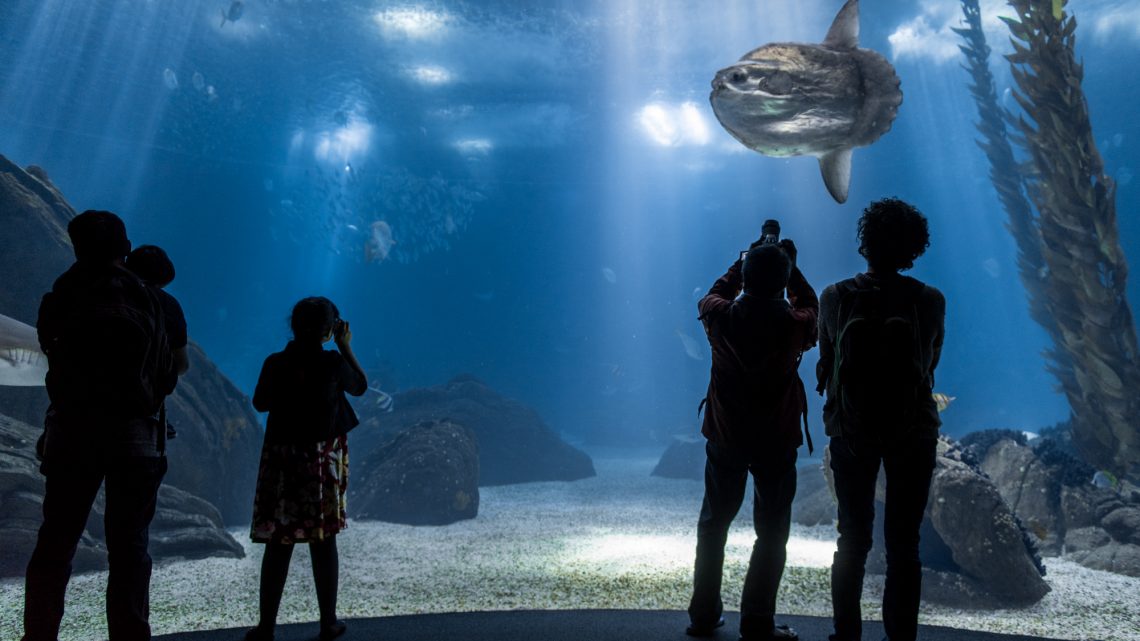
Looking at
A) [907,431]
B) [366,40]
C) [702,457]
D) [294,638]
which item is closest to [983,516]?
[907,431]

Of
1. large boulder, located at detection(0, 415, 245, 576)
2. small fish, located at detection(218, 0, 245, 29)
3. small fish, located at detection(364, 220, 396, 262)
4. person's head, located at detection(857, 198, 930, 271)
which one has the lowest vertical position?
large boulder, located at detection(0, 415, 245, 576)

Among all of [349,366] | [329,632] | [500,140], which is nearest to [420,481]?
[329,632]

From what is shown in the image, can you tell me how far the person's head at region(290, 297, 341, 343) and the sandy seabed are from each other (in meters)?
2.00

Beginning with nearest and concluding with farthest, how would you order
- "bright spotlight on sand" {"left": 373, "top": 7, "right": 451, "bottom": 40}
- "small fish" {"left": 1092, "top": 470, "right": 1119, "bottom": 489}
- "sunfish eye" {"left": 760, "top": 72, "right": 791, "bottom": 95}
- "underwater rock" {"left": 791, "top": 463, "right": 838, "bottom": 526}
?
"sunfish eye" {"left": 760, "top": 72, "right": 791, "bottom": 95} → "small fish" {"left": 1092, "top": 470, "right": 1119, "bottom": 489} → "underwater rock" {"left": 791, "top": 463, "right": 838, "bottom": 526} → "bright spotlight on sand" {"left": 373, "top": 7, "right": 451, "bottom": 40}

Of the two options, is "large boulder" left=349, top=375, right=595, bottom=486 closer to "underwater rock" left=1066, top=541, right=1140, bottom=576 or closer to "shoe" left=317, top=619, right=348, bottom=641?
"underwater rock" left=1066, top=541, right=1140, bottom=576

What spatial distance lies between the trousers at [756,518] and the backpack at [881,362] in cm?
37

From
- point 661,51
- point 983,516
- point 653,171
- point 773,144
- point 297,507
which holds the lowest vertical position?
point 297,507

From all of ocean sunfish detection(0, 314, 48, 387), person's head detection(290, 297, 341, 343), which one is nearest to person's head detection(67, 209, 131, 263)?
person's head detection(290, 297, 341, 343)

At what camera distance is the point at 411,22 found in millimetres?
17844

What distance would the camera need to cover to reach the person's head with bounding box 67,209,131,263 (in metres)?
2.31

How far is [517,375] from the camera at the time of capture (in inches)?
1634

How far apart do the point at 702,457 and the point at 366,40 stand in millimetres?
16909

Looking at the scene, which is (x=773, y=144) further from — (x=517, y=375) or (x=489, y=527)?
(x=517, y=375)

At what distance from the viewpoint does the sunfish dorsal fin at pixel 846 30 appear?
362 cm
